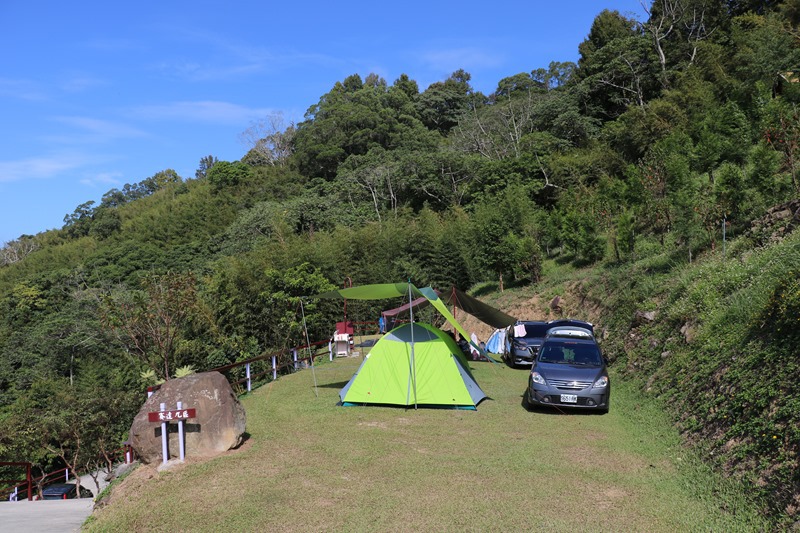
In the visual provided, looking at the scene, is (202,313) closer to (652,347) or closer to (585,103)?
(652,347)

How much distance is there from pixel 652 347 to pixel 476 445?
19.7ft

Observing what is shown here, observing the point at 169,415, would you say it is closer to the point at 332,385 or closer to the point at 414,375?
the point at 414,375

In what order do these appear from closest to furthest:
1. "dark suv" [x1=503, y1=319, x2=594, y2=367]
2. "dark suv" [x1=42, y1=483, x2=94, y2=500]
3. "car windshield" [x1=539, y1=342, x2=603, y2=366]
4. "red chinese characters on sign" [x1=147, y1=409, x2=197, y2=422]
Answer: "red chinese characters on sign" [x1=147, y1=409, x2=197, y2=422]
"car windshield" [x1=539, y1=342, x2=603, y2=366]
"dark suv" [x1=503, y1=319, x2=594, y2=367]
"dark suv" [x1=42, y1=483, x2=94, y2=500]

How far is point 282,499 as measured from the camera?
20.1 ft

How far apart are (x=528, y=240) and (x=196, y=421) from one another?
20733mm

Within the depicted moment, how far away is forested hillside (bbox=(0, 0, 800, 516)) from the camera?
395 inches

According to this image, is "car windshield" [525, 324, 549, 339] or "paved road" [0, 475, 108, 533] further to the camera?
"car windshield" [525, 324, 549, 339]

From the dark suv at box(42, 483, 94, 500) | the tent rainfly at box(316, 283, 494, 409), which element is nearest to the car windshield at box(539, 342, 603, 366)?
the tent rainfly at box(316, 283, 494, 409)

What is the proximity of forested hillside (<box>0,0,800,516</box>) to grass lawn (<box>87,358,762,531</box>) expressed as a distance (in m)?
0.70

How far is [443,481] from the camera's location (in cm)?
657

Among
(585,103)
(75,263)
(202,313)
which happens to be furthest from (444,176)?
(75,263)

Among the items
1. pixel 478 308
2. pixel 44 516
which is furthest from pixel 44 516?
pixel 478 308

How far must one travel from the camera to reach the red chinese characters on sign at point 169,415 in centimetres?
712

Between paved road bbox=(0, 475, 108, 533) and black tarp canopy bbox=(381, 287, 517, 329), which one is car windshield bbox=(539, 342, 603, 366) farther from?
paved road bbox=(0, 475, 108, 533)
